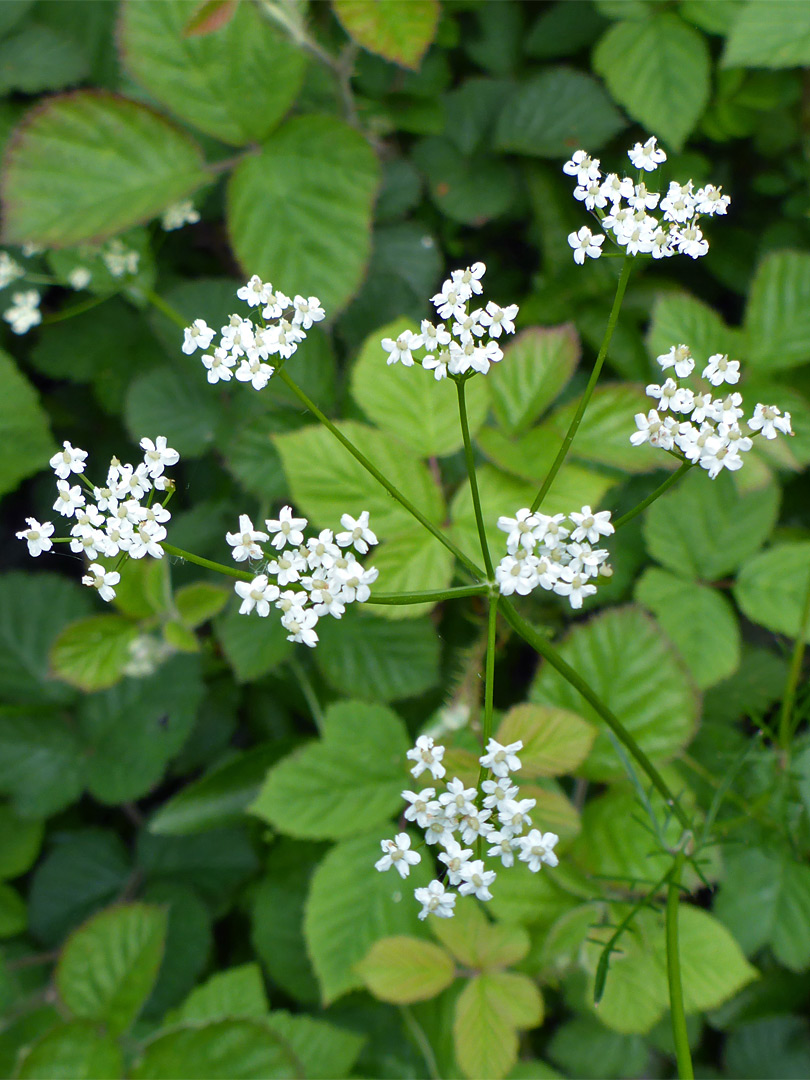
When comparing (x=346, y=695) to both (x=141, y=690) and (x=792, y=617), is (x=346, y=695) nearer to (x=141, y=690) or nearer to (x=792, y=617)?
(x=141, y=690)

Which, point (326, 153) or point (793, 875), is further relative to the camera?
point (326, 153)

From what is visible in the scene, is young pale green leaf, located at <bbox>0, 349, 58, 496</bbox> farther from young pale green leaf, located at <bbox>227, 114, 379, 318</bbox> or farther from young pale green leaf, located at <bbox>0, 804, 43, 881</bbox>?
young pale green leaf, located at <bbox>0, 804, 43, 881</bbox>

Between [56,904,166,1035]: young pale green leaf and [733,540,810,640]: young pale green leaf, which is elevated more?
[733,540,810,640]: young pale green leaf

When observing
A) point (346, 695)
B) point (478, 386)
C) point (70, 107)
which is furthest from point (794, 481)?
point (70, 107)

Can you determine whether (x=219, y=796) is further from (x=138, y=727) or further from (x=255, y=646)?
(x=255, y=646)

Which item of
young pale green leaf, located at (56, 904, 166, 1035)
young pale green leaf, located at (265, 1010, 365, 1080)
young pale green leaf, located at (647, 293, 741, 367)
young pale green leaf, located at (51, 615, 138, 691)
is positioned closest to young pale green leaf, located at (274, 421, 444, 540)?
young pale green leaf, located at (51, 615, 138, 691)

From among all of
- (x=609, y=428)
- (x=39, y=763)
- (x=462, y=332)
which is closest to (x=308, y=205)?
(x=609, y=428)

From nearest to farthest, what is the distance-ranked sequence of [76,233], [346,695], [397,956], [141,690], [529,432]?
[397,956], [529,432], [76,233], [346,695], [141,690]

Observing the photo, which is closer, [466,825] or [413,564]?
[466,825]
